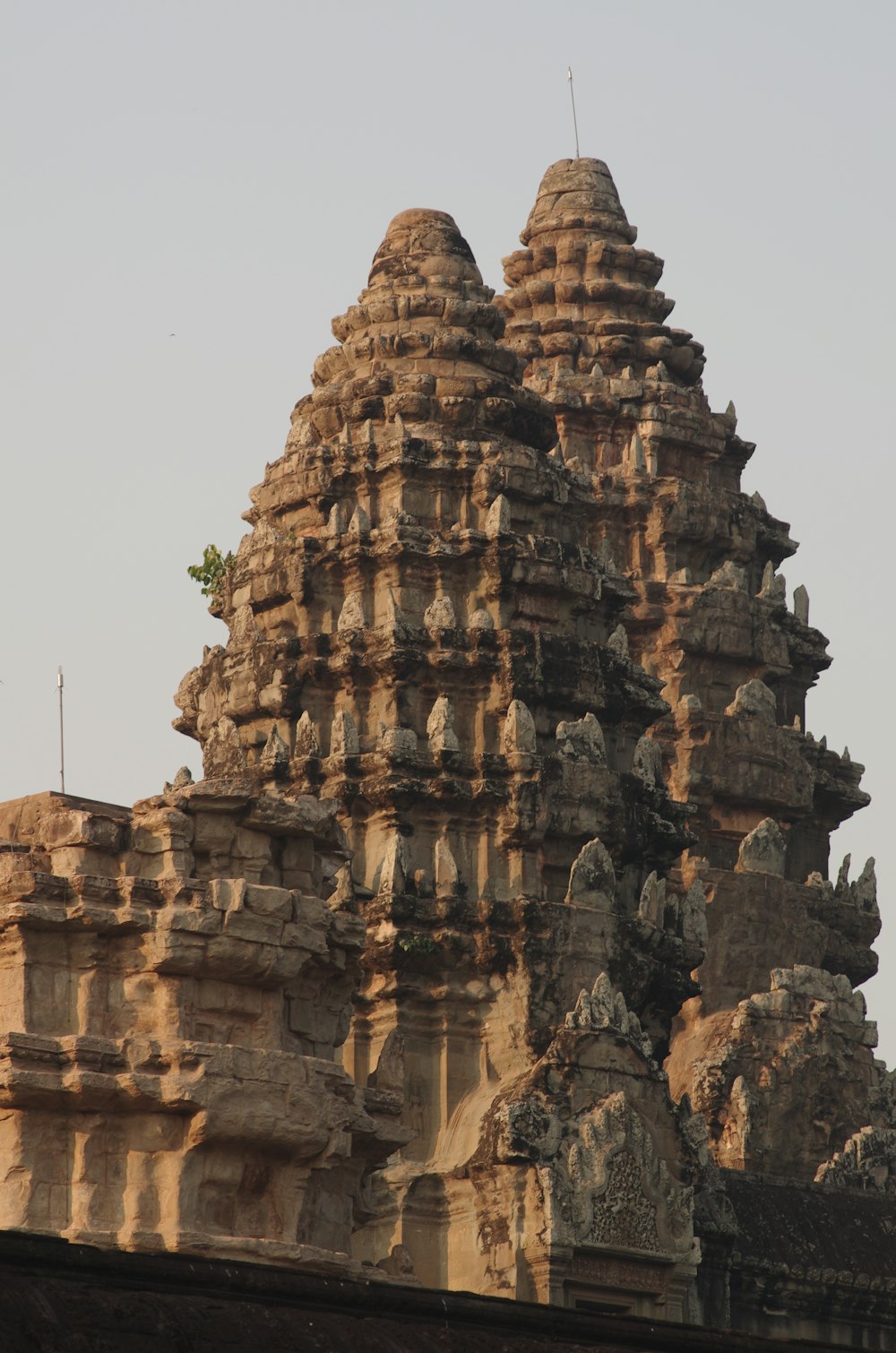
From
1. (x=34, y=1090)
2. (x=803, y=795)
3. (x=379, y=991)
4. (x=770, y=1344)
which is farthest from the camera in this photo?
(x=803, y=795)

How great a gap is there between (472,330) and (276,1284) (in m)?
28.1

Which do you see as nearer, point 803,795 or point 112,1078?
point 112,1078

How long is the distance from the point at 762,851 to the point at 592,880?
10.5 meters

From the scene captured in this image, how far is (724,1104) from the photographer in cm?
4869

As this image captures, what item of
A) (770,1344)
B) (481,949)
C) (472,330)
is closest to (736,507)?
(472,330)

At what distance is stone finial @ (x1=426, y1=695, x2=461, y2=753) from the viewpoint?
42938 mm

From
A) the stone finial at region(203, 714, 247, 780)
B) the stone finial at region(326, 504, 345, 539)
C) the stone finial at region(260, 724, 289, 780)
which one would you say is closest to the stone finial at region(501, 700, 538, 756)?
the stone finial at region(260, 724, 289, 780)

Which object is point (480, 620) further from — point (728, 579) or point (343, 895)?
point (728, 579)

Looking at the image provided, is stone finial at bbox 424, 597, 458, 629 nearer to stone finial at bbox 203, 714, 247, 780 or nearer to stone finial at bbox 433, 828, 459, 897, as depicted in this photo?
stone finial at bbox 203, 714, 247, 780

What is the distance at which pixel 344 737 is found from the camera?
1704 inches

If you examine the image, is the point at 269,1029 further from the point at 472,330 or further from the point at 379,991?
the point at 472,330

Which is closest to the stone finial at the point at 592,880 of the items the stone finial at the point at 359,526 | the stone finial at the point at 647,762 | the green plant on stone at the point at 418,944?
the green plant on stone at the point at 418,944

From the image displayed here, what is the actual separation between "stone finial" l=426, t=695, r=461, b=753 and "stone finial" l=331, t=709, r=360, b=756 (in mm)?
964

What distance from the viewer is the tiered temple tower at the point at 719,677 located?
4956 centimetres
